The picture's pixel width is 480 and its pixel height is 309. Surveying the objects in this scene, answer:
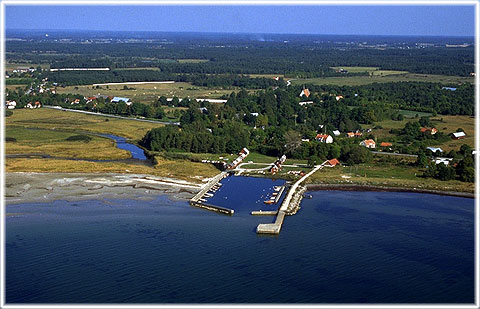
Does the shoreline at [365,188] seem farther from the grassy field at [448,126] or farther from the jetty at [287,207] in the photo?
the grassy field at [448,126]

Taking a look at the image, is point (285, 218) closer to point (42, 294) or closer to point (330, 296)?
point (330, 296)

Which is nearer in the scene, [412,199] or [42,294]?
[42,294]

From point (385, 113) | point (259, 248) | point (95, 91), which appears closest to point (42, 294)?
point (259, 248)

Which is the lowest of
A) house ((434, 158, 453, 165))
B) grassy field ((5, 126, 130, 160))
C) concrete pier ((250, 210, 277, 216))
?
grassy field ((5, 126, 130, 160))

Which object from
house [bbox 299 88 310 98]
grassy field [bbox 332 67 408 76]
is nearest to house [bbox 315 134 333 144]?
house [bbox 299 88 310 98]

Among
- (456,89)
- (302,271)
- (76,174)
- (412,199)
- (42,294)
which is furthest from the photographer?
(456,89)

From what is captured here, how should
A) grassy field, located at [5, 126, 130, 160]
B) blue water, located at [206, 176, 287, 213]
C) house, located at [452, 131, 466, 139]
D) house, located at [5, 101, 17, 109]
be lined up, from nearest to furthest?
blue water, located at [206, 176, 287, 213], grassy field, located at [5, 126, 130, 160], house, located at [452, 131, 466, 139], house, located at [5, 101, 17, 109]

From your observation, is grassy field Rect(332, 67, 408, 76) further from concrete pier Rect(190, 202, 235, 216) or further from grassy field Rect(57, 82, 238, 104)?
concrete pier Rect(190, 202, 235, 216)
